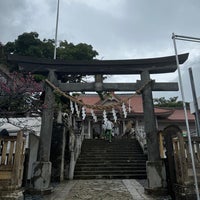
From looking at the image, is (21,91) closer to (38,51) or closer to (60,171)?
(60,171)

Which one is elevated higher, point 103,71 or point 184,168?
point 103,71

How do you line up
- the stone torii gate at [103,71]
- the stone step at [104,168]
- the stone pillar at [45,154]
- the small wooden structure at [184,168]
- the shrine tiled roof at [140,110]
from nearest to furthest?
the small wooden structure at [184,168]
the stone pillar at [45,154]
the stone torii gate at [103,71]
the stone step at [104,168]
the shrine tiled roof at [140,110]

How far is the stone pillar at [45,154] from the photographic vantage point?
6.55 m

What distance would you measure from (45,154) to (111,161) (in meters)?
5.82

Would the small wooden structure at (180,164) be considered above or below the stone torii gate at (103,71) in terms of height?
below

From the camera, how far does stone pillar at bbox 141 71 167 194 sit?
631 centimetres

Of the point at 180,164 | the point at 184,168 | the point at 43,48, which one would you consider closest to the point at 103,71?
the point at 180,164

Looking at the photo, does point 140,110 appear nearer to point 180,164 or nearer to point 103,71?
point 103,71

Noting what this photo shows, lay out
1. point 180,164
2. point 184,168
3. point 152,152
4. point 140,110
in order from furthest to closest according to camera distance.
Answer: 1. point 140,110
2. point 152,152
3. point 180,164
4. point 184,168

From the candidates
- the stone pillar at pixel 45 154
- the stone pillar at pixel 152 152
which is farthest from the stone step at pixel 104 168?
the stone pillar at pixel 152 152

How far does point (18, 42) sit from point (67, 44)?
3522mm

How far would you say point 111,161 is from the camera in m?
11.8

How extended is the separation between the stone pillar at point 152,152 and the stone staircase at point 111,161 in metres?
3.92

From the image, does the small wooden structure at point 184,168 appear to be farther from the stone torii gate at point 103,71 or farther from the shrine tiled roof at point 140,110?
the shrine tiled roof at point 140,110
